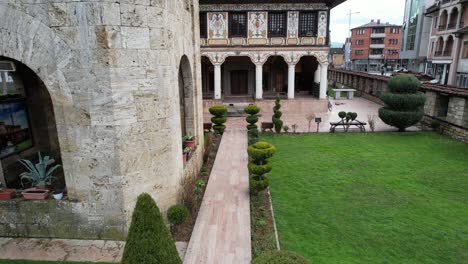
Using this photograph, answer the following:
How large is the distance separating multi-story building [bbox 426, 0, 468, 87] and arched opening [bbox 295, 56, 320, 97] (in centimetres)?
1440

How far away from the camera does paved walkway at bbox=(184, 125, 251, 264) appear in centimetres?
639

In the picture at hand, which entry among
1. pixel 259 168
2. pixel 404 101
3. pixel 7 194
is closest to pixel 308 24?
pixel 404 101

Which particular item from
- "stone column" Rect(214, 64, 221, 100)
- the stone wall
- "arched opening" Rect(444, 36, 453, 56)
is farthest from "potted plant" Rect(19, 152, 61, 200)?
"arched opening" Rect(444, 36, 453, 56)

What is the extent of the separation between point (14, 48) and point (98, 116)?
220 centimetres

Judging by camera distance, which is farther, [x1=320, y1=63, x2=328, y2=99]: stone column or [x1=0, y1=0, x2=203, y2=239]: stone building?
[x1=320, y1=63, x2=328, y2=99]: stone column

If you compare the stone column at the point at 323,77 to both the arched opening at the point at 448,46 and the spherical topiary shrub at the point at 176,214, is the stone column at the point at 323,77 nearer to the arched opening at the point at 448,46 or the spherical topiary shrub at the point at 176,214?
the arched opening at the point at 448,46

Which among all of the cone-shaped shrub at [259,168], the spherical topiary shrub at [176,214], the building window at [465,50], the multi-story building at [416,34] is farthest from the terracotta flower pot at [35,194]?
the multi-story building at [416,34]

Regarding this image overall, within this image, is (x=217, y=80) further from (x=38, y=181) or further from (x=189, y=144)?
(x=38, y=181)

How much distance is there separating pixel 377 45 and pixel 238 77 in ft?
184

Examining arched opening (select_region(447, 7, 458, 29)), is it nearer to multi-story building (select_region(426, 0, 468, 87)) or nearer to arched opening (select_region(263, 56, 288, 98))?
multi-story building (select_region(426, 0, 468, 87))

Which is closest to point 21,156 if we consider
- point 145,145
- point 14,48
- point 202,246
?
point 14,48

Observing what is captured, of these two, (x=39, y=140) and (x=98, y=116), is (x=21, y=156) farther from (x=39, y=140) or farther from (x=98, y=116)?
(x=98, y=116)

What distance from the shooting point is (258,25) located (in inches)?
939

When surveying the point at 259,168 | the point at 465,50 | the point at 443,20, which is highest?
the point at 443,20
